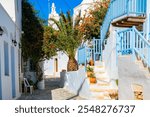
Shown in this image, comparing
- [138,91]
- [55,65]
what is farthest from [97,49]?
[55,65]

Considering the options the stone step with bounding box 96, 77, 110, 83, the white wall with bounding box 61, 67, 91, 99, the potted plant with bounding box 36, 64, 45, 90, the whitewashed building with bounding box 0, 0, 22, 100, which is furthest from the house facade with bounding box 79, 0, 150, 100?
the potted plant with bounding box 36, 64, 45, 90

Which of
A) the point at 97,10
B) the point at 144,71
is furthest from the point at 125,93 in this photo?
the point at 97,10

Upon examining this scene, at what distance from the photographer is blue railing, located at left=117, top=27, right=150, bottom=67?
28.9 feet

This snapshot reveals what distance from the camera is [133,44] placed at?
938 cm

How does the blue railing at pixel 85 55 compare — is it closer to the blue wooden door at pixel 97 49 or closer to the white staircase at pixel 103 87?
the blue wooden door at pixel 97 49

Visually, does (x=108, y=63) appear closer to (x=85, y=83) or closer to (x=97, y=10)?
(x=85, y=83)

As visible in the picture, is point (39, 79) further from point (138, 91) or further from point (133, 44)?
point (138, 91)

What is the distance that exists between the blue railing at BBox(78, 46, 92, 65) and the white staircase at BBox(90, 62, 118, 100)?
1015 mm

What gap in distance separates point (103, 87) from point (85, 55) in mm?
2886

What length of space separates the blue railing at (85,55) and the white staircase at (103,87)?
1015mm

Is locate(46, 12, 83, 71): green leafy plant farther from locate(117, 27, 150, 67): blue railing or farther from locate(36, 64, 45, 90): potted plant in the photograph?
locate(117, 27, 150, 67): blue railing

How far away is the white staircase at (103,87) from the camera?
39.3 ft

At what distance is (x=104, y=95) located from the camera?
12.1 m

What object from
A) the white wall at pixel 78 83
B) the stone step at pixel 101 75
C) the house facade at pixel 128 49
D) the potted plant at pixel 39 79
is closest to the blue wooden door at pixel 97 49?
the house facade at pixel 128 49
